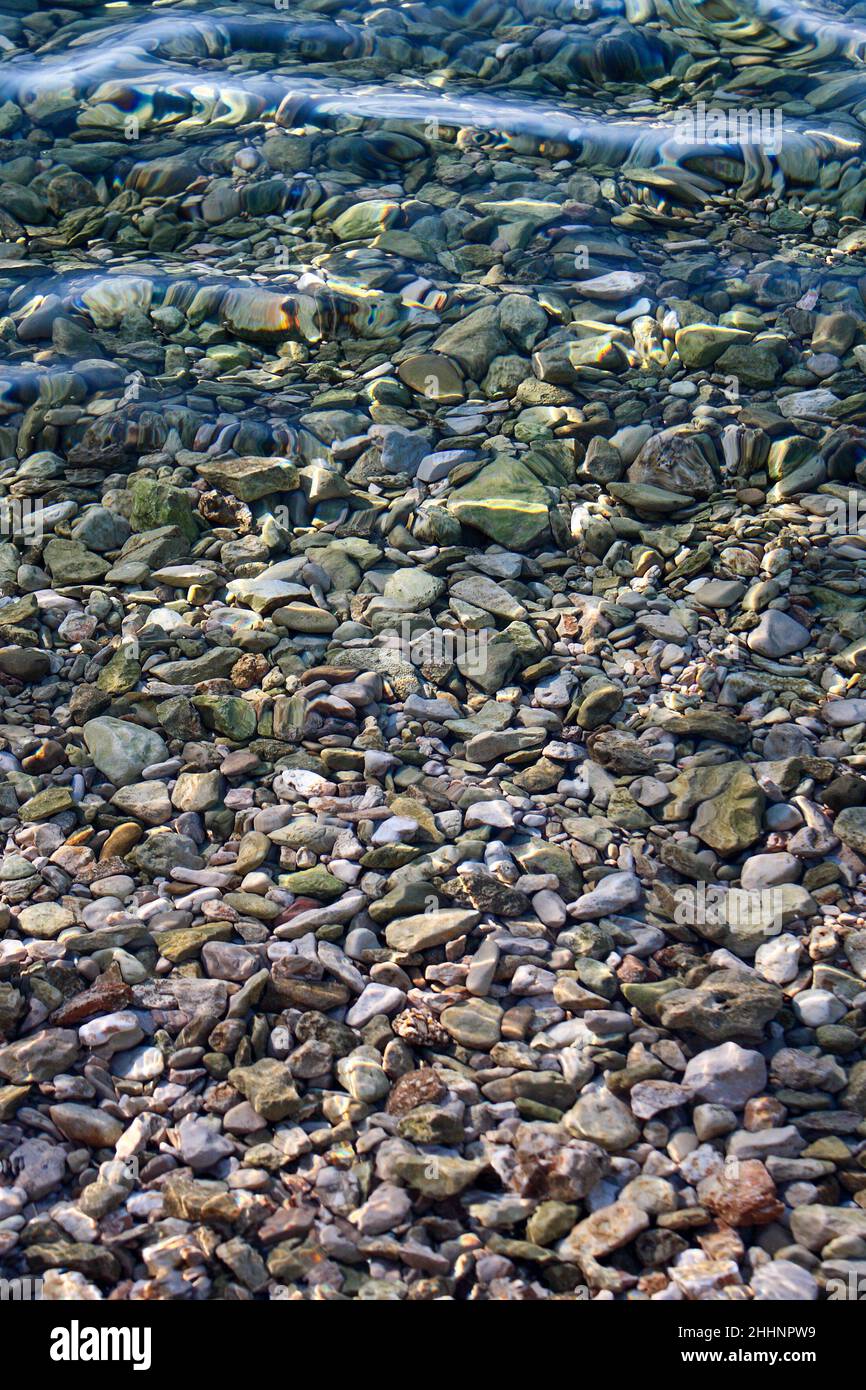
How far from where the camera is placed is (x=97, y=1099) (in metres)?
2.15

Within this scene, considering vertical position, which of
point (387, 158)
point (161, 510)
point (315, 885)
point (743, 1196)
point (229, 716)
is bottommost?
point (743, 1196)

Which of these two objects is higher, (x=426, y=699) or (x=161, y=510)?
(x=161, y=510)

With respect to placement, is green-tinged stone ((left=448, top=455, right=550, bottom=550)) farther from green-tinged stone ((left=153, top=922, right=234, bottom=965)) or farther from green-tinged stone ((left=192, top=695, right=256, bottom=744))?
green-tinged stone ((left=153, top=922, right=234, bottom=965))

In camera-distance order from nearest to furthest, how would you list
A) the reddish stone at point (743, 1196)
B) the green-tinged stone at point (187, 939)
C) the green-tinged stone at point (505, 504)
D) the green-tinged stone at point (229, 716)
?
the reddish stone at point (743, 1196) → the green-tinged stone at point (187, 939) → the green-tinged stone at point (229, 716) → the green-tinged stone at point (505, 504)

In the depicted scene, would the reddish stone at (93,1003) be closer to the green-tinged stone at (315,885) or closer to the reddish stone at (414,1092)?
the green-tinged stone at (315,885)

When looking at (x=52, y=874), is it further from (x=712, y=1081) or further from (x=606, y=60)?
(x=606, y=60)

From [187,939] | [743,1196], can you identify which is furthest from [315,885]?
[743,1196]

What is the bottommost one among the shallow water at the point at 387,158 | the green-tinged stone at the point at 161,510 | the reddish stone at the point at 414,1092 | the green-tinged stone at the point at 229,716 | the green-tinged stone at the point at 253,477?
the reddish stone at the point at 414,1092

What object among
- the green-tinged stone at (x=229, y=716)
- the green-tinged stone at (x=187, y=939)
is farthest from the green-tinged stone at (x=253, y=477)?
the green-tinged stone at (x=187, y=939)

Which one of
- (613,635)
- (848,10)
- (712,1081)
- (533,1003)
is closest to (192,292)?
(613,635)

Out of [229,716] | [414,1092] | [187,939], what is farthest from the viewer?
[229,716]

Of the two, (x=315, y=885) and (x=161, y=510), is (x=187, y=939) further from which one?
(x=161, y=510)

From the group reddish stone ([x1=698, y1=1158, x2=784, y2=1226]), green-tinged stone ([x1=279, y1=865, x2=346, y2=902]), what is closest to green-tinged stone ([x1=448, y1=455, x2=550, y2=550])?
green-tinged stone ([x1=279, y1=865, x2=346, y2=902])

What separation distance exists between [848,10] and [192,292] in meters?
3.96
